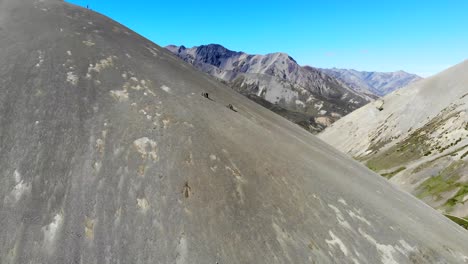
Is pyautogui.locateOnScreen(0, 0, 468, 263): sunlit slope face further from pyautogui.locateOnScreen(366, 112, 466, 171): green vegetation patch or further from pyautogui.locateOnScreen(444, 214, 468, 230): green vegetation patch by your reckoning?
pyautogui.locateOnScreen(366, 112, 466, 171): green vegetation patch

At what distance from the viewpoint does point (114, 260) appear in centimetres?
1617

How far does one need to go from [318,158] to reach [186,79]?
15.3 m

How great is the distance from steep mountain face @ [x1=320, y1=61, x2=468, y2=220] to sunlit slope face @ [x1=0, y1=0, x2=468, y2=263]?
54005mm

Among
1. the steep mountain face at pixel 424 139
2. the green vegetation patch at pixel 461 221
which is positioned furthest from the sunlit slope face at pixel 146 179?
the steep mountain face at pixel 424 139

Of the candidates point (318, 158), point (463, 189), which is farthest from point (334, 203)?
point (463, 189)

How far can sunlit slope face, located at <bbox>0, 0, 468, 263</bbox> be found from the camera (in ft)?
56.1

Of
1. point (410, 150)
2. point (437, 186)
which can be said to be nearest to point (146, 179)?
point (437, 186)

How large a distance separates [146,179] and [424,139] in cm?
12895

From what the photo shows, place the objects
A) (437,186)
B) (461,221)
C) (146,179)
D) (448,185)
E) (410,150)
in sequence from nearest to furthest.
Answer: (146,179) < (461,221) < (448,185) < (437,186) < (410,150)

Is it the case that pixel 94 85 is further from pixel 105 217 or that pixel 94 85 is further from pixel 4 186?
pixel 105 217

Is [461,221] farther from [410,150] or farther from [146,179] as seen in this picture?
[410,150]

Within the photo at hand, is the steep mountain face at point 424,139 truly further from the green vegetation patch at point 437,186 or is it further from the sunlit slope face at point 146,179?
the sunlit slope face at point 146,179

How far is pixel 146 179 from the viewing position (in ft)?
64.4

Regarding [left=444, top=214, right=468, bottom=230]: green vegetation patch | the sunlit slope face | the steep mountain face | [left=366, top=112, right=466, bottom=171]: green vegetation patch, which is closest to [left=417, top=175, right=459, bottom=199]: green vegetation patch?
the steep mountain face
